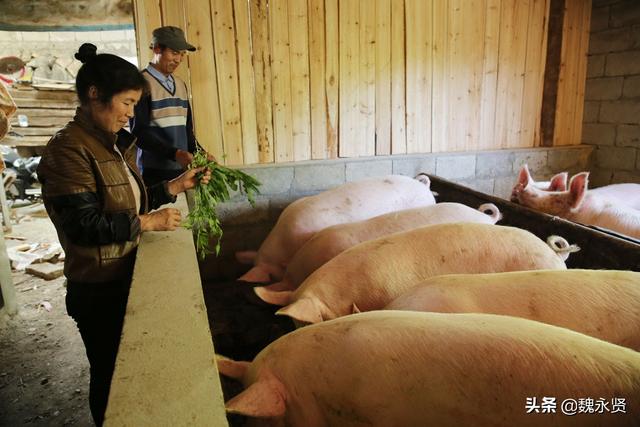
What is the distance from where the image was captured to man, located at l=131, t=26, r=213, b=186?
348 cm

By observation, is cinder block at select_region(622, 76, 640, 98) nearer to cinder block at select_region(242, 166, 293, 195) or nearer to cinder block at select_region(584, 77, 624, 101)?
cinder block at select_region(584, 77, 624, 101)

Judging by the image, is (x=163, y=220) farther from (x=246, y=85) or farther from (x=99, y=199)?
(x=246, y=85)

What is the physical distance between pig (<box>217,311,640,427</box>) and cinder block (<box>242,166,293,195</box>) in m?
3.03

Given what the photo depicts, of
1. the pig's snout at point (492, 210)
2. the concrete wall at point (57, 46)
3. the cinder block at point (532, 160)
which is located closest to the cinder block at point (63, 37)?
the concrete wall at point (57, 46)

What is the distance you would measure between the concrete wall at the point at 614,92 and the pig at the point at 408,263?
14.5 feet

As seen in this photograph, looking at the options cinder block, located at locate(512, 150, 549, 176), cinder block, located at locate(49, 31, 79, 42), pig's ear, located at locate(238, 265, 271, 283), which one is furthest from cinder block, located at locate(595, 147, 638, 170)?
cinder block, located at locate(49, 31, 79, 42)

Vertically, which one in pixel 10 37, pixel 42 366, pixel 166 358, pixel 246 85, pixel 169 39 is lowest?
pixel 42 366

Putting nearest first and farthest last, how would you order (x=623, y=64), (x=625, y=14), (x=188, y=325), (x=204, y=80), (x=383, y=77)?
(x=188, y=325), (x=204, y=80), (x=383, y=77), (x=625, y=14), (x=623, y=64)

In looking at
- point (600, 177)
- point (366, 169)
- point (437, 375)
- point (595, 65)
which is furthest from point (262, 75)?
point (600, 177)

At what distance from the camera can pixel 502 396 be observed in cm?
118

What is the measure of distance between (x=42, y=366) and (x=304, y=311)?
8.58ft

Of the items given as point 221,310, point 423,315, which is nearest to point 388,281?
point 423,315

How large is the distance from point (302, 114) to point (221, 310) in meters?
2.20

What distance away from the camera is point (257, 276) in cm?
347
